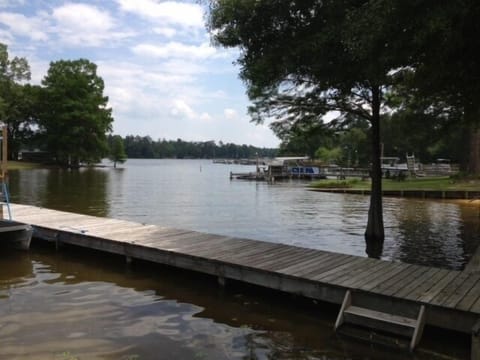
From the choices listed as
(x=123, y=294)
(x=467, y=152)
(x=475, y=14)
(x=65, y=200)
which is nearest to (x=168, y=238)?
(x=123, y=294)

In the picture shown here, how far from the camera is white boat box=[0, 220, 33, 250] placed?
38.8 feet

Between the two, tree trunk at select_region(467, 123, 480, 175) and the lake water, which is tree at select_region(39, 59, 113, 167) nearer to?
tree trunk at select_region(467, 123, 480, 175)

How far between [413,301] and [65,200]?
2322cm

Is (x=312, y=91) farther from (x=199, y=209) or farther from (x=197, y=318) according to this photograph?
(x=199, y=209)

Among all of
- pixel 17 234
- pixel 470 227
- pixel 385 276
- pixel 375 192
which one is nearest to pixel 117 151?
pixel 470 227

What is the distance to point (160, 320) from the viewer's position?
726 cm

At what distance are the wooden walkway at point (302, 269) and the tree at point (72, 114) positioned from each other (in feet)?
231

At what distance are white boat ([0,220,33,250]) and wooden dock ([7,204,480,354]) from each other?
52cm

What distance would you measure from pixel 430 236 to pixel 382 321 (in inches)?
407

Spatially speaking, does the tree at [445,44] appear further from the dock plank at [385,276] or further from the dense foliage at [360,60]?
the dock plank at [385,276]

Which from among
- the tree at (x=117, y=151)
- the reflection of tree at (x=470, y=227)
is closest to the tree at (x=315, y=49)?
the reflection of tree at (x=470, y=227)

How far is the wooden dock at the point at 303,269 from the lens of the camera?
6477mm

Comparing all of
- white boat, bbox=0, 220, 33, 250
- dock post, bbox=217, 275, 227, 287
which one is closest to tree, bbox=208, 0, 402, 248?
dock post, bbox=217, 275, 227, 287

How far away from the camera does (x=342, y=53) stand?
9438 mm
